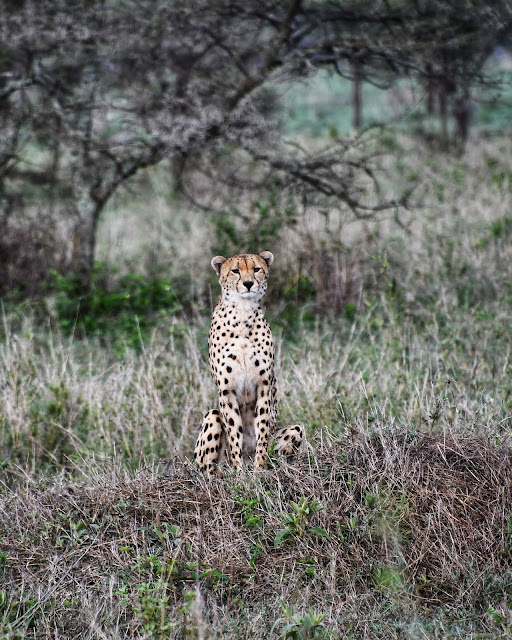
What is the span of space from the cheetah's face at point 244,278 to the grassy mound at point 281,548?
2.57ft

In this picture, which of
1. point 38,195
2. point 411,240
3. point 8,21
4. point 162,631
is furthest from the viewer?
point 38,195

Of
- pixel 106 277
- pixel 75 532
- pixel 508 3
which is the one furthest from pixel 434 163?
pixel 75 532

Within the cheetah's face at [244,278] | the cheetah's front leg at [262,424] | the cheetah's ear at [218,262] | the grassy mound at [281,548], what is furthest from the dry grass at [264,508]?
the cheetah's ear at [218,262]

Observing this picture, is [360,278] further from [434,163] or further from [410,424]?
[434,163]

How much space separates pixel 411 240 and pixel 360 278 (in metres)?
1.14

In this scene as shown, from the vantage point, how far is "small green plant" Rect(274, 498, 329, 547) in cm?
325

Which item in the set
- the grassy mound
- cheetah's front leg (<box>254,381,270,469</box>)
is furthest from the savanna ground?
cheetah's front leg (<box>254,381,270,469</box>)

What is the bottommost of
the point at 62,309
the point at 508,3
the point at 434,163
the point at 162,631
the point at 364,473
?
the point at 162,631

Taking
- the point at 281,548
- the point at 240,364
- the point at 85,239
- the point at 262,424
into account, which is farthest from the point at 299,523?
the point at 85,239

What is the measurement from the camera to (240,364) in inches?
142

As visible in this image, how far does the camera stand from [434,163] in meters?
11.1

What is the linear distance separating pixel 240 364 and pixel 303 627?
3.95 ft

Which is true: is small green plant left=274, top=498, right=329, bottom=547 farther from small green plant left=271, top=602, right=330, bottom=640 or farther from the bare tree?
the bare tree

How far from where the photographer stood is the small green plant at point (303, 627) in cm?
278
